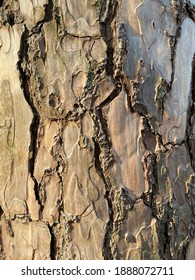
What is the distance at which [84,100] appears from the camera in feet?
4.00

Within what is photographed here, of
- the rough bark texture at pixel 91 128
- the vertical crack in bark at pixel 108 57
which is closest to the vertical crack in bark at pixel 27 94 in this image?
the rough bark texture at pixel 91 128

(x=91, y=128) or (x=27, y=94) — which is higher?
(x=27, y=94)

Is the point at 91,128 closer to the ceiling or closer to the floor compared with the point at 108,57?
closer to the floor

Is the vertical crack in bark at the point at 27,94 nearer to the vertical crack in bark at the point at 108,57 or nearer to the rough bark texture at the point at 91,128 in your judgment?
the rough bark texture at the point at 91,128

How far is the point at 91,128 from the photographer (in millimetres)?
1216

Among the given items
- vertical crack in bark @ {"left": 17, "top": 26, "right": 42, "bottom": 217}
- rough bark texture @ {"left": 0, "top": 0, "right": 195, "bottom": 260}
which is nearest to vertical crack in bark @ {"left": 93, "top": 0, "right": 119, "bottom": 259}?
rough bark texture @ {"left": 0, "top": 0, "right": 195, "bottom": 260}

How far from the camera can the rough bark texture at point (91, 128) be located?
1.22m

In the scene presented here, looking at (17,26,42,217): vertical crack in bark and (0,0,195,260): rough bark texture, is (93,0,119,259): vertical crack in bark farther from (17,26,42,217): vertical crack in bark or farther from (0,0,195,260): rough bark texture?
(17,26,42,217): vertical crack in bark

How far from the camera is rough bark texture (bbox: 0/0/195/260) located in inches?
47.9

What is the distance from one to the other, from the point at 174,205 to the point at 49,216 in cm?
37
